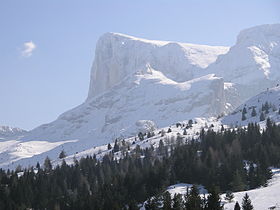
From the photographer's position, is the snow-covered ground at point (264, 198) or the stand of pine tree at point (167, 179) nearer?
the snow-covered ground at point (264, 198)

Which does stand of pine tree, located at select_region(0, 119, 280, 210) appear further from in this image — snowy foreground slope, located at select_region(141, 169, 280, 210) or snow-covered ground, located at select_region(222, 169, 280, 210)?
snow-covered ground, located at select_region(222, 169, 280, 210)

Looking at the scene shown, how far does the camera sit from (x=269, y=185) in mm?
131000

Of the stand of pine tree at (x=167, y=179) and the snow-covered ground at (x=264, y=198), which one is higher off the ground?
the stand of pine tree at (x=167, y=179)

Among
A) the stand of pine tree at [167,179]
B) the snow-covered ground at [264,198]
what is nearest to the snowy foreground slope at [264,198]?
the snow-covered ground at [264,198]

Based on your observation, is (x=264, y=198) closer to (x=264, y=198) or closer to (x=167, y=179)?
(x=264, y=198)

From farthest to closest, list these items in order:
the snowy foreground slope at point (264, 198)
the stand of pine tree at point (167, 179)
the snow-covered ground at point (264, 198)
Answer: the stand of pine tree at point (167, 179) → the snow-covered ground at point (264, 198) → the snowy foreground slope at point (264, 198)

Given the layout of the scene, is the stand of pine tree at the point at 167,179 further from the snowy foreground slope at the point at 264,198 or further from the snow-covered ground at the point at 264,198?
the snow-covered ground at the point at 264,198

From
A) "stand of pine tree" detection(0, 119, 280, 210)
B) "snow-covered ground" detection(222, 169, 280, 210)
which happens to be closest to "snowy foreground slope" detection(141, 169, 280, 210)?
"snow-covered ground" detection(222, 169, 280, 210)

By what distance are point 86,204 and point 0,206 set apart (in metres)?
35.9

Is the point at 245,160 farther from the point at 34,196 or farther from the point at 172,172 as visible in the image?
the point at 34,196

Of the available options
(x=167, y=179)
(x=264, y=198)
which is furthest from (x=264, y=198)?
(x=167, y=179)

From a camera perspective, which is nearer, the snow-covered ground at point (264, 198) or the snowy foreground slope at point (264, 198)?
the snowy foreground slope at point (264, 198)

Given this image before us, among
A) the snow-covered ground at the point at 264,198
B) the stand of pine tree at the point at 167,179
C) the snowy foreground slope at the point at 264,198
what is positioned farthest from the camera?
the stand of pine tree at the point at 167,179

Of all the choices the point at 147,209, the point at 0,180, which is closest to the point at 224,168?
the point at 147,209
